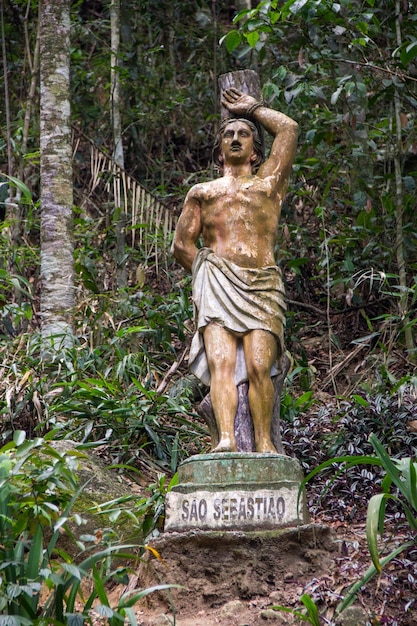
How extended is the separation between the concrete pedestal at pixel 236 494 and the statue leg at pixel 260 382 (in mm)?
271

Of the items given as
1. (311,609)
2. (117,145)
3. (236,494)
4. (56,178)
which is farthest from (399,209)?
(311,609)

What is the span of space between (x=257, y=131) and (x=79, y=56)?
20.8 ft

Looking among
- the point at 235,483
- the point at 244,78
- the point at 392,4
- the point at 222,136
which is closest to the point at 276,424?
the point at 235,483

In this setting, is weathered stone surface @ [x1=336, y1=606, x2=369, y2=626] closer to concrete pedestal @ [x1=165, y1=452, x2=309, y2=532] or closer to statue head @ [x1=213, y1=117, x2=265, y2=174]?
concrete pedestal @ [x1=165, y1=452, x2=309, y2=532]

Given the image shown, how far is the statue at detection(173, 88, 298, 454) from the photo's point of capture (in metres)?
5.99

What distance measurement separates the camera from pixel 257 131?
21.9 ft

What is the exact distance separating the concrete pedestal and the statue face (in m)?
2.04

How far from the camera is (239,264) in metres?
6.21

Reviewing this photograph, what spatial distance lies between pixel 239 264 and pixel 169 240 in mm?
3790

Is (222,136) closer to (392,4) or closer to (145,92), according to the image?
(392,4)

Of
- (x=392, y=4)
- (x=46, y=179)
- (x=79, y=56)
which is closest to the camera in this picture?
(x=46, y=179)

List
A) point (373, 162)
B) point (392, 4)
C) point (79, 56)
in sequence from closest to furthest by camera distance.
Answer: point (392, 4), point (373, 162), point (79, 56)

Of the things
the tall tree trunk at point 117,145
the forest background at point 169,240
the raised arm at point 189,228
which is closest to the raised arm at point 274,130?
the raised arm at point 189,228

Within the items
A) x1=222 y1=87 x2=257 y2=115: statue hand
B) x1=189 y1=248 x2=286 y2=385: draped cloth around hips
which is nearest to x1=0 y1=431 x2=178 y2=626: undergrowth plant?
x1=189 y1=248 x2=286 y2=385: draped cloth around hips
